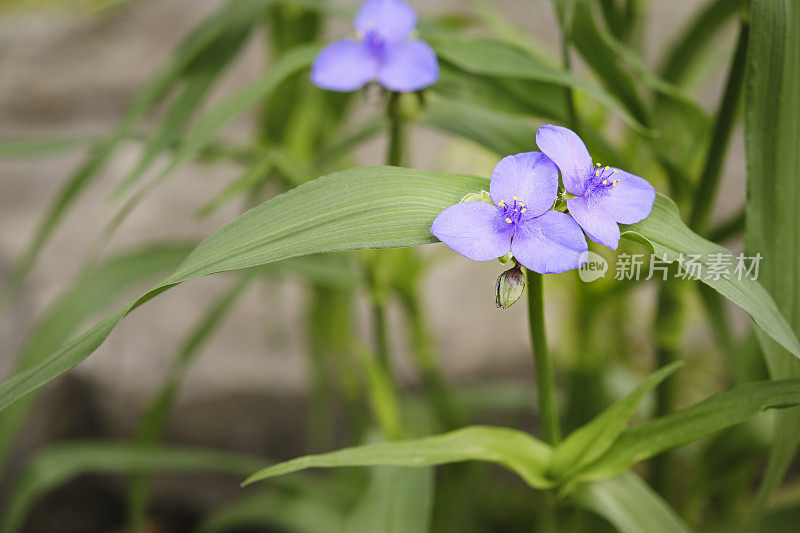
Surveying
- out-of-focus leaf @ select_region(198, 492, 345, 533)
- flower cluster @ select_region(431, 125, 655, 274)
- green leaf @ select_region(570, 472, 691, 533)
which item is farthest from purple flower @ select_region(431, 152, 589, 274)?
out-of-focus leaf @ select_region(198, 492, 345, 533)

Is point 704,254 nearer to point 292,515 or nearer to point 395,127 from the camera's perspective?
point 395,127

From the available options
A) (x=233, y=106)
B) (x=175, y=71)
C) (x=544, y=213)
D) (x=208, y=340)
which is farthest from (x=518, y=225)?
(x=208, y=340)

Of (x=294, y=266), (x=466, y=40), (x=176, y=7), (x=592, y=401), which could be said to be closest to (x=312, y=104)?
(x=294, y=266)

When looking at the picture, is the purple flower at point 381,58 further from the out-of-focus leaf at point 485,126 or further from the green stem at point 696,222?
the green stem at point 696,222

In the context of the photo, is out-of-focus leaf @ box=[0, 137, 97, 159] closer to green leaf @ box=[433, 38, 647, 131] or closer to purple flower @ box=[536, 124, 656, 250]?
green leaf @ box=[433, 38, 647, 131]

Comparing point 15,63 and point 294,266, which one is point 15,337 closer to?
point 294,266
